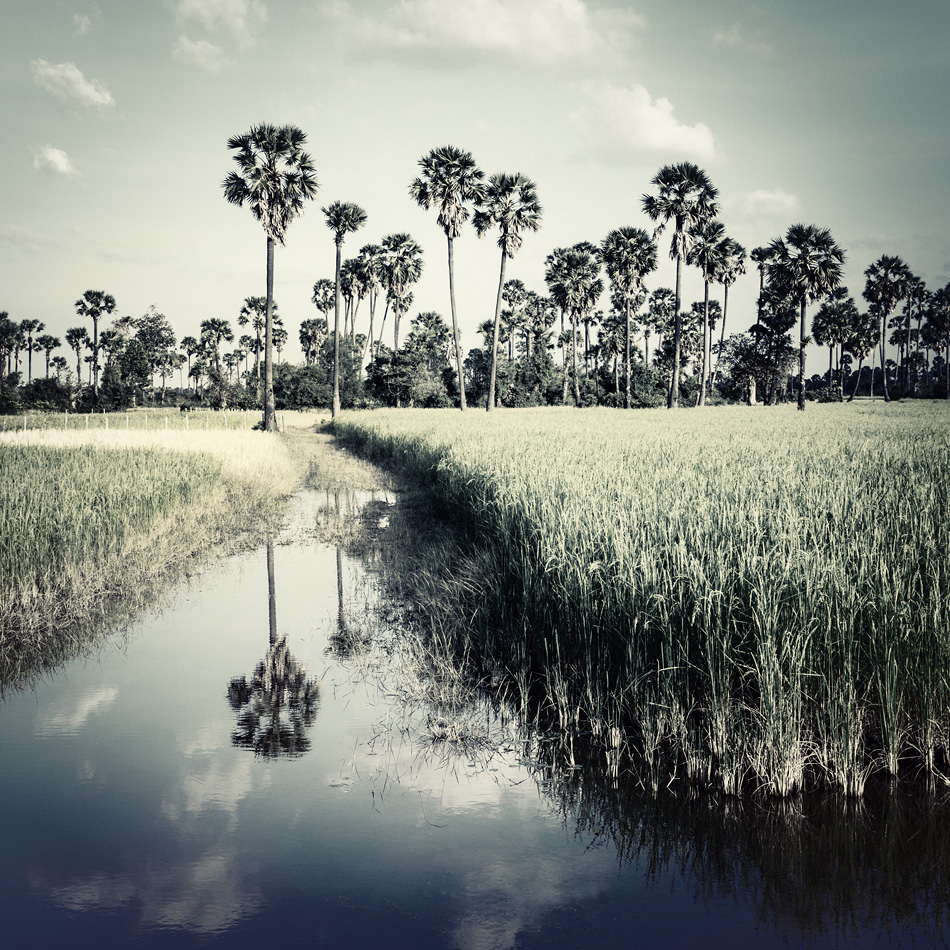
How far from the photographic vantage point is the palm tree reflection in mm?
4895

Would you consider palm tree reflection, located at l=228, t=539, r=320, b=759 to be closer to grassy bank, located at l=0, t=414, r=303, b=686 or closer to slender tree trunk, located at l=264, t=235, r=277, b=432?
grassy bank, located at l=0, t=414, r=303, b=686

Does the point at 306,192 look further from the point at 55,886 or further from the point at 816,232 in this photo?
the point at 55,886

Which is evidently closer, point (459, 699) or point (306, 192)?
point (459, 699)

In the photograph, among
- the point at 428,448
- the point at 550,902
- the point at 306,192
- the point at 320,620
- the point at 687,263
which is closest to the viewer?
the point at 550,902

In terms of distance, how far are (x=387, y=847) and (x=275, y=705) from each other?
7.47ft

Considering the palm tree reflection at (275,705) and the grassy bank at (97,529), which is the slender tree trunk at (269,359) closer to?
the grassy bank at (97,529)

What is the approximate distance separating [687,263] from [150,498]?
55.6m

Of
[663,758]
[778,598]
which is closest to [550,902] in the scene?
[663,758]

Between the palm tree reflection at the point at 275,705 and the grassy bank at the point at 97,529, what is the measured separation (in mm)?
2052

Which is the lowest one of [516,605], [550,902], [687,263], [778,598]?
[550,902]

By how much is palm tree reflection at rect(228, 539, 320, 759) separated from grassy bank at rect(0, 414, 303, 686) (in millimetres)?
2052

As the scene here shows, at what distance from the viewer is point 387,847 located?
144 inches

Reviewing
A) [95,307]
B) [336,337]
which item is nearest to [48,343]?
[95,307]

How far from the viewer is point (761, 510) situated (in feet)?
21.5
